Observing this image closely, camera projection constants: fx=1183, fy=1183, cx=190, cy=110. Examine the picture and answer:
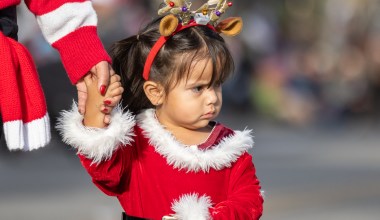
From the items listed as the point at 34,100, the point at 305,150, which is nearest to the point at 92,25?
the point at 34,100

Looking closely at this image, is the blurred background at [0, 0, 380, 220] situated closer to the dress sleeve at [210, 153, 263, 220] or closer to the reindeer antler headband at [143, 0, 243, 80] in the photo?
the reindeer antler headband at [143, 0, 243, 80]

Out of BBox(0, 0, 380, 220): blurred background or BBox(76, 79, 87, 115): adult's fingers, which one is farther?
BBox(0, 0, 380, 220): blurred background

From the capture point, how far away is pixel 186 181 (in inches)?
170

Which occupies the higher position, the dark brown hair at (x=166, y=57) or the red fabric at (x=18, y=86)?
the dark brown hair at (x=166, y=57)

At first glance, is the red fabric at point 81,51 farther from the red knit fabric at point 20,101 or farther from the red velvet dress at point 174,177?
the red velvet dress at point 174,177

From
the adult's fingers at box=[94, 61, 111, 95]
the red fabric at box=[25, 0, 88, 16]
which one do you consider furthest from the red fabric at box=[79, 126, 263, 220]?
the red fabric at box=[25, 0, 88, 16]

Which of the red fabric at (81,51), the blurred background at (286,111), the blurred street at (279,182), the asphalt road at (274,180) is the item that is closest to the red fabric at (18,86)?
the red fabric at (81,51)

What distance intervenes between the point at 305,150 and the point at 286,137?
3205mm

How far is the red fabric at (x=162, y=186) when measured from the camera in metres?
4.30

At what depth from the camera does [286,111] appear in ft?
75.0

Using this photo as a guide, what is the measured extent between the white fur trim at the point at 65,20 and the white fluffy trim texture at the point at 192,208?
27.6 inches

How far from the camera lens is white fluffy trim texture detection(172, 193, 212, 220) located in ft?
13.5

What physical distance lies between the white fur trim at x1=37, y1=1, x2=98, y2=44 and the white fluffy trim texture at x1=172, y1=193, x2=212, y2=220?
2.30ft

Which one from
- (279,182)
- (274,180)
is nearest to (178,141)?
(279,182)
